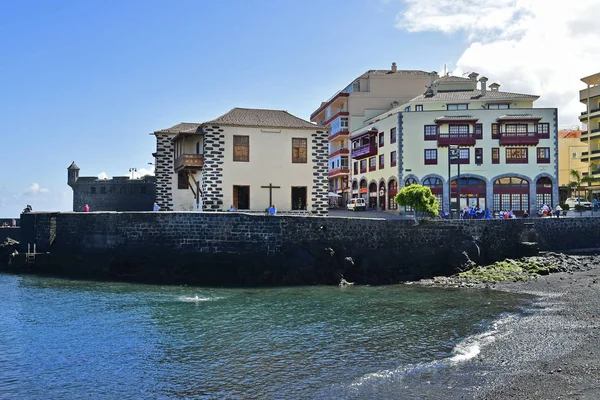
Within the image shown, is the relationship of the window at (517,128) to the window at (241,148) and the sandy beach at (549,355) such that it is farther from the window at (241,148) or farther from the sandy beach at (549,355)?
the sandy beach at (549,355)

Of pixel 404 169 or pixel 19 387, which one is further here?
pixel 404 169

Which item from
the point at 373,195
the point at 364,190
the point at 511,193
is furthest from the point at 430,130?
the point at 364,190

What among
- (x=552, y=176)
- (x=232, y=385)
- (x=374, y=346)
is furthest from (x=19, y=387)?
(x=552, y=176)

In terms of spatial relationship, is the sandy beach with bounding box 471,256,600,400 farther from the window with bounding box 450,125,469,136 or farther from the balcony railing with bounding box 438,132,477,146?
the window with bounding box 450,125,469,136

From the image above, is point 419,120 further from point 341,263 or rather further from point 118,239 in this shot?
point 118,239

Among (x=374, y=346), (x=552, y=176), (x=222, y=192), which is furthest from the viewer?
(x=552, y=176)

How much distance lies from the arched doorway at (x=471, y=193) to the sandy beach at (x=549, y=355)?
26.9 metres

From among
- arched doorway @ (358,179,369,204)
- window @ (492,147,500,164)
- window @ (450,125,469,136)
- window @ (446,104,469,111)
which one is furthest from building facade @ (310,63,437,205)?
window @ (492,147,500,164)

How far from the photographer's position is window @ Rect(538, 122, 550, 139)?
52.2m

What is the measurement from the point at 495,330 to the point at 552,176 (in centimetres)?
3828

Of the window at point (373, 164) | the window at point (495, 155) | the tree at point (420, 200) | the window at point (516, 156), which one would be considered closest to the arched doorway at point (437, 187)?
the window at point (495, 155)

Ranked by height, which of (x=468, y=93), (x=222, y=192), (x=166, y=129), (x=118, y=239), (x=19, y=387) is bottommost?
(x=19, y=387)

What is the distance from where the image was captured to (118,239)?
1245 inches

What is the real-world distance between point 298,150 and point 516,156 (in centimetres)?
2456
